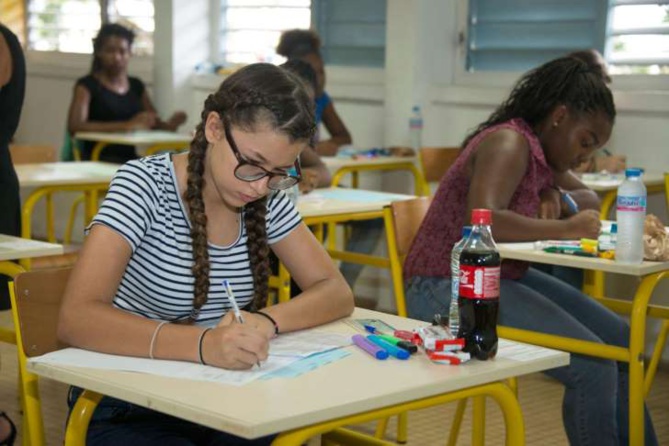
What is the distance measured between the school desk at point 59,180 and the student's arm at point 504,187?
1.74 m

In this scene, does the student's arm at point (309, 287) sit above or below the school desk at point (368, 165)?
above

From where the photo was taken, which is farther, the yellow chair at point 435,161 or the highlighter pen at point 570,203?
the yellow chair at point 435,161

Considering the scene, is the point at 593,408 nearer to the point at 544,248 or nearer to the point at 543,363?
the point at 544,248

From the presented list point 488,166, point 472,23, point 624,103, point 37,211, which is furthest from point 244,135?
point 37,211

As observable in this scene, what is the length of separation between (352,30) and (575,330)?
11.7 ft

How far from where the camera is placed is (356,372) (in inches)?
73.6

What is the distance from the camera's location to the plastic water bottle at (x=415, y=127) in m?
5.67

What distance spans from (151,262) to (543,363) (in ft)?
2.50

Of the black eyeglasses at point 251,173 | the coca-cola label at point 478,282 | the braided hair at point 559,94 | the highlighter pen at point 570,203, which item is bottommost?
the highlighter pen at point 570,203

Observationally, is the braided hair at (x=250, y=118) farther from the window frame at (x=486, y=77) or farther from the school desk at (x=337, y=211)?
the window frame at (x=486, y=77)

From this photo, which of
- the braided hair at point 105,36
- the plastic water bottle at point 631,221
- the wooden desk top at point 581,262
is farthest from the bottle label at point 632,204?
the braided hair at point 105,36

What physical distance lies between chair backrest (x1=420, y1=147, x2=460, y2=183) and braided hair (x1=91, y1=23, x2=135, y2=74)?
260 centimetres

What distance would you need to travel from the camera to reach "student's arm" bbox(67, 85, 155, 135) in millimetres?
6484

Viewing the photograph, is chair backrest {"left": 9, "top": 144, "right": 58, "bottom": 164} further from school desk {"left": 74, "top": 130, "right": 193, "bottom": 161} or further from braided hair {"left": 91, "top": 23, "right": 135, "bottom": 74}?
braided hair {"left": 91, "top": 23, "right": 135, "bottom": 74}
